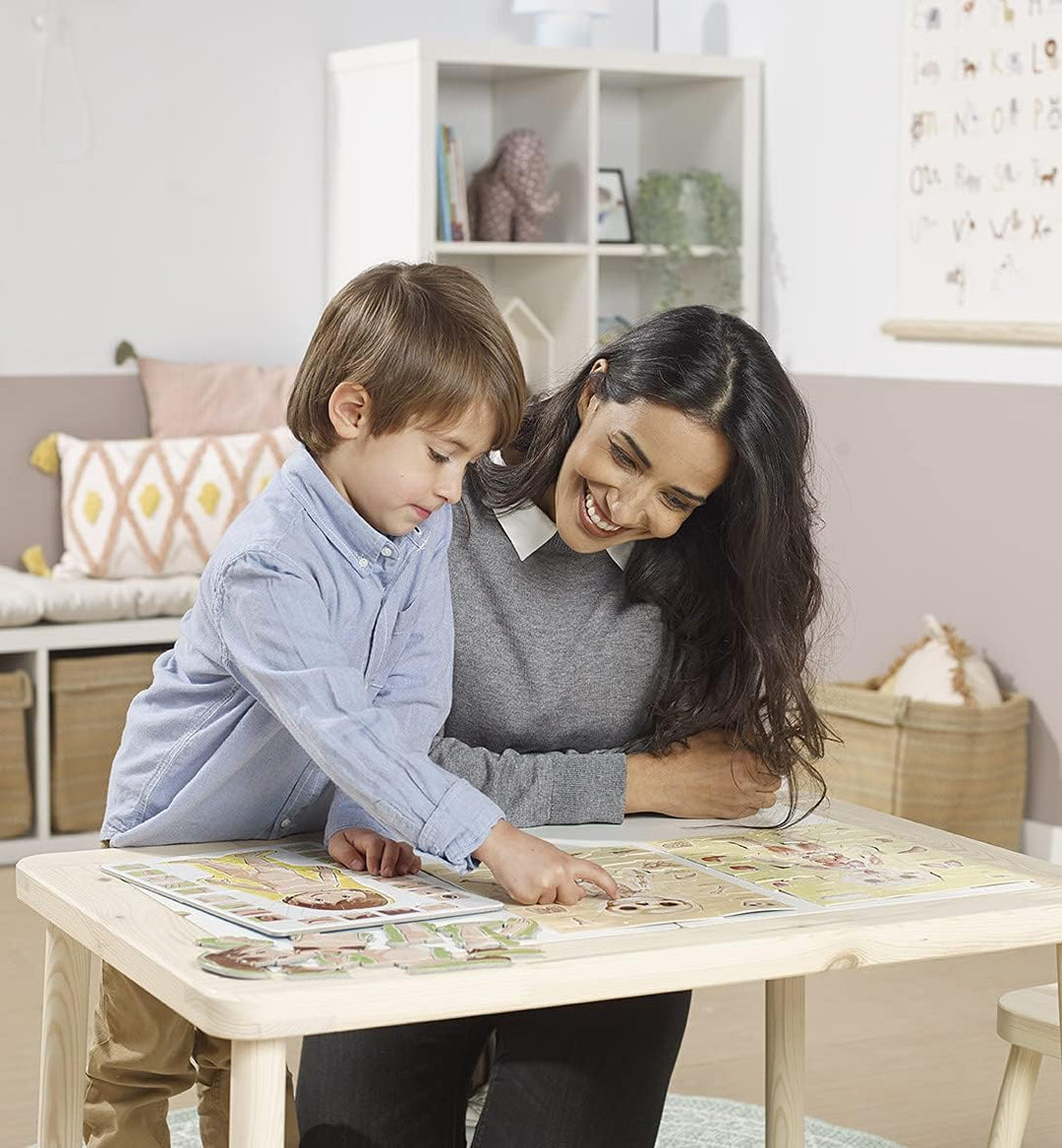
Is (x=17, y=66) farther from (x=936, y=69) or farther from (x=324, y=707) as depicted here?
(x=324, y=707)

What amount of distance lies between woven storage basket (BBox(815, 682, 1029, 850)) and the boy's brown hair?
7.09 feet

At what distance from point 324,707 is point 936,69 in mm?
2842

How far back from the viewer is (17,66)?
160 inches

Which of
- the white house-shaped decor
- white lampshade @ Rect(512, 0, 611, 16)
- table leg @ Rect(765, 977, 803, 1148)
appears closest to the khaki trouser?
table leg @ Rect(765, 977, 803, 1148)

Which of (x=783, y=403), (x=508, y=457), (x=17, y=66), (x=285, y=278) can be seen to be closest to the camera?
(x=783, y=403)

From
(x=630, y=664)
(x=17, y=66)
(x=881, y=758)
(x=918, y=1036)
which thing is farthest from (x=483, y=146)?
(x=630, y=664)

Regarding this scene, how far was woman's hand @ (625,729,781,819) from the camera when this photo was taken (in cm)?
172

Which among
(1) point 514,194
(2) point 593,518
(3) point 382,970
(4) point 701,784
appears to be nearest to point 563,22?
(1) point 514,194

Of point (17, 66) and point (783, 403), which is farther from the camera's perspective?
point (17, 66)

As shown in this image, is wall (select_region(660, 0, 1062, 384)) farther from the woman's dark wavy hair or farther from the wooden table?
the wooden table

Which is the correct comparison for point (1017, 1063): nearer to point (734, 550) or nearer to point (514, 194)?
point (734, 550)

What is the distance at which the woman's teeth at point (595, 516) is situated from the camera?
5.97ft

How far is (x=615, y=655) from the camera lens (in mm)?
1878

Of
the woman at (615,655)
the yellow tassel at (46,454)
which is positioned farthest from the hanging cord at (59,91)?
the woman at (615,655)
